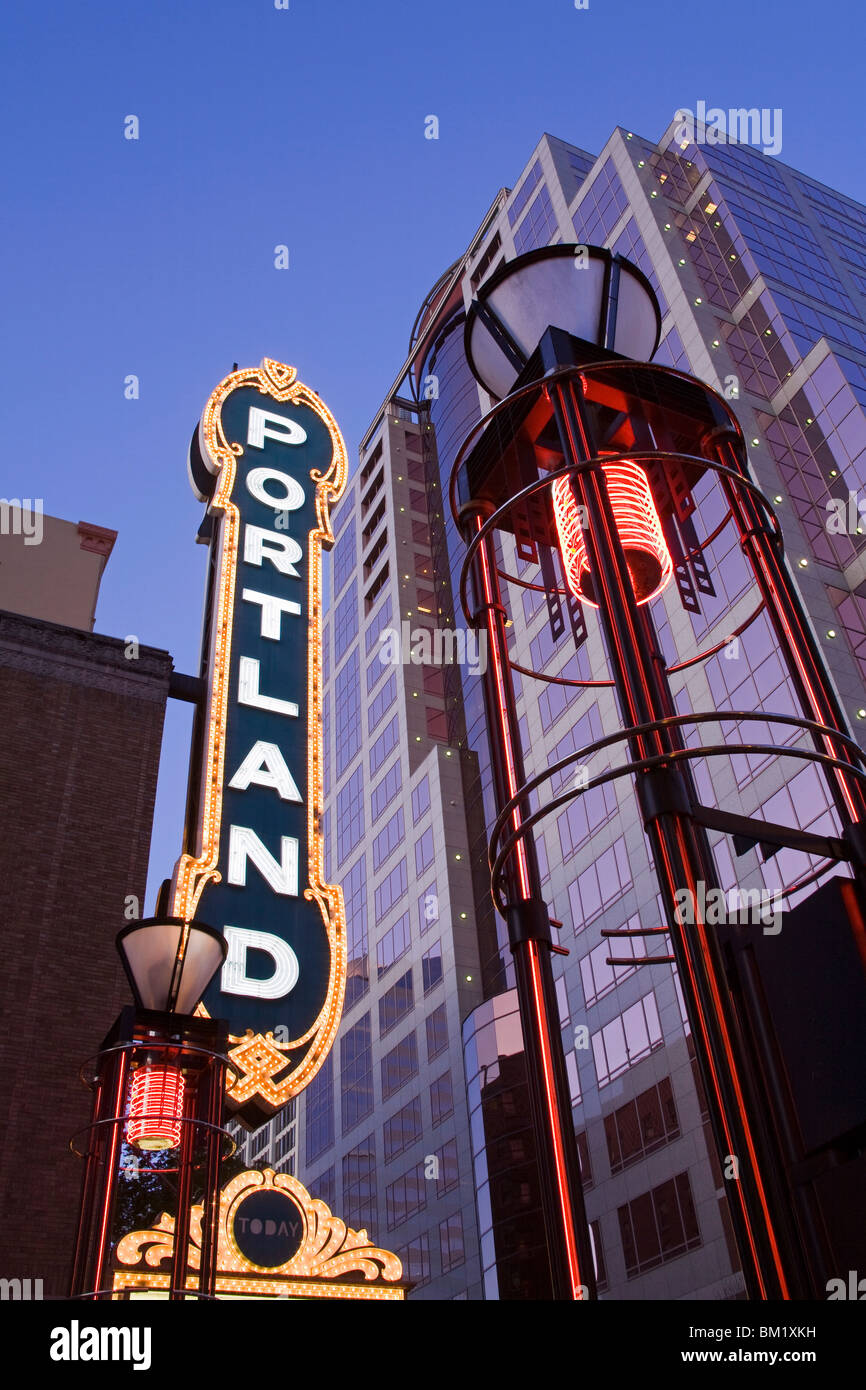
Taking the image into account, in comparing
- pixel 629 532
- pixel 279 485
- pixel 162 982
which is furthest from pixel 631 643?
pixel 279 485

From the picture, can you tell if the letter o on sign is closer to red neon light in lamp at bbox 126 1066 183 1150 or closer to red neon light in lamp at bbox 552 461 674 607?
red neon light in lamp at bbox 126 1066 183 1150

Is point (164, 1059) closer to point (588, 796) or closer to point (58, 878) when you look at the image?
point (58, 878)

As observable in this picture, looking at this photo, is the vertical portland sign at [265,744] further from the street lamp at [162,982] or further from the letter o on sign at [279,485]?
the street lamp at [162,982]

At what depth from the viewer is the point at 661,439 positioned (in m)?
8.53

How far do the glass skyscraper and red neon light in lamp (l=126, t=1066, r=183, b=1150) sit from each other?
15.8 metres

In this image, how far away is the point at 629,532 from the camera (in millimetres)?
7559

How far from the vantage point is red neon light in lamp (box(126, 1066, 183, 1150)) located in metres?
9.70

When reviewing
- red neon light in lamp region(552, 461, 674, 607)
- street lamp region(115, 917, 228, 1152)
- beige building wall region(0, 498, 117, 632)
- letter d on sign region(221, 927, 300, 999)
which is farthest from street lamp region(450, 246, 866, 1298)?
beige building wall region(0, 498, 117, 632)

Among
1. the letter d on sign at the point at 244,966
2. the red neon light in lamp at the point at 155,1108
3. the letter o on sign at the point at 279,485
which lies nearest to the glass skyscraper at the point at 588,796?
the letter o on sign at the point at 279,485

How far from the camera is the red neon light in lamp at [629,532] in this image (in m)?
7.57

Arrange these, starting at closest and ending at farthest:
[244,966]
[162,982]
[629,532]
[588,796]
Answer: [629,532]
[162,982]
[244,966]
[588,796]

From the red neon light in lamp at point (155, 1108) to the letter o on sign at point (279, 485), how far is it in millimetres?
12446

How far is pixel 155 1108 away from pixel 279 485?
1345 cm
